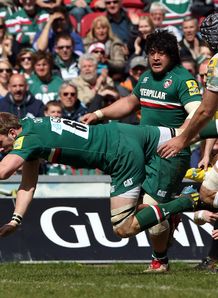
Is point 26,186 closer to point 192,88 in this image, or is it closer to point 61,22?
point 192,88

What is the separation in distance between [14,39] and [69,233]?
5.60m

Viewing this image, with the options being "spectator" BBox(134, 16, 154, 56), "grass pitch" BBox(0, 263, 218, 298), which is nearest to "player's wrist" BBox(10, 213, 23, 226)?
"grass pitch" BBox(0, 263, 218, 298)

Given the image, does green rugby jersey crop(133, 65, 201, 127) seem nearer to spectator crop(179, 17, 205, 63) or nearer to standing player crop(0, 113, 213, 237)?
standing player crop(0, 113, 213, 237)

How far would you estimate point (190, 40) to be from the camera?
53.6ft

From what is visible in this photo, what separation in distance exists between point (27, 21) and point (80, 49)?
1.32m

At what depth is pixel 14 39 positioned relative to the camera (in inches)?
657

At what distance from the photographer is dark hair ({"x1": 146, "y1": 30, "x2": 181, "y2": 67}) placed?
10.0 m

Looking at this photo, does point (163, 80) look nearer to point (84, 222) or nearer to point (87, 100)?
point (84, 222)

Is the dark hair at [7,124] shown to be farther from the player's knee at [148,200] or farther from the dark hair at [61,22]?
the dark hair at [61,22]

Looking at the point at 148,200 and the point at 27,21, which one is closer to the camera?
the point at 148,200

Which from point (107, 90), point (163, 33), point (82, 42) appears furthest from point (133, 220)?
point (82, 42)

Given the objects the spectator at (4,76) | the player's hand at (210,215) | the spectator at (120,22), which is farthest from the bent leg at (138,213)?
the spectator at (120,22)

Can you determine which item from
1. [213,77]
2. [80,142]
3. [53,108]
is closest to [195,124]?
[213,77]

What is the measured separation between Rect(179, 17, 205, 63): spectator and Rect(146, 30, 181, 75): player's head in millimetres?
6065
